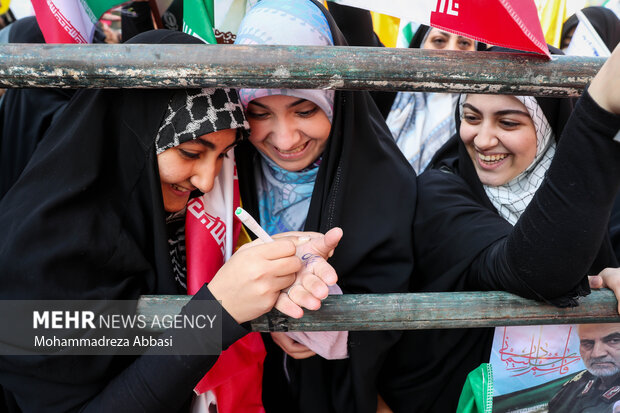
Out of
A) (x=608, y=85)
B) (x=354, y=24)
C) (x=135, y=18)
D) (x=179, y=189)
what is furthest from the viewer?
(x=354, y=24)

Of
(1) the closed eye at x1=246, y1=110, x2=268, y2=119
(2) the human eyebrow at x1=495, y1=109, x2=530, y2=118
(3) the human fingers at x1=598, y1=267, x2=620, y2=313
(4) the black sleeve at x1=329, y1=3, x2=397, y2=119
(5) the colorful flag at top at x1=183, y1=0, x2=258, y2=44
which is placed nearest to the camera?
(3) the human fingers at x1=598, y1=267, x2=620, y2=313

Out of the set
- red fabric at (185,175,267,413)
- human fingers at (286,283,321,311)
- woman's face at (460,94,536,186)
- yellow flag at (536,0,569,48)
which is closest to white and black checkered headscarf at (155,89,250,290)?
A: red fabric at (185,175,267,413)

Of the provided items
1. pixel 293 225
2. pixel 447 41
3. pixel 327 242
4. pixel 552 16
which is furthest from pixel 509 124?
pixel 552 16

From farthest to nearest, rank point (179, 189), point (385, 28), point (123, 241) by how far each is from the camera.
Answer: point (385, 28) → point (179, 189) → point (123, 241)

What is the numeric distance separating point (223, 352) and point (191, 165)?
507mm

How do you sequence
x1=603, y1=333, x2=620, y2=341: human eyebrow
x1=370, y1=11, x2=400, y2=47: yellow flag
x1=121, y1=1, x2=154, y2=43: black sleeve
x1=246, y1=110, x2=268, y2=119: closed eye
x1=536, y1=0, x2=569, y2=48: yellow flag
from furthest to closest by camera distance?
x1=536, y1=0, x2=569, y2=48: yellow flag < x1=370, y1=11, x2=400, y2=47: yellow flag < x1=121, y1=1, x2=154, y2=43: black sleeve < x1=246, y1=110, x2=268, y2=119: closed eye < x1=603, y1=333, x2=620, y2=341: human eyebrow

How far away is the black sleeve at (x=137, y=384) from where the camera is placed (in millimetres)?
1043

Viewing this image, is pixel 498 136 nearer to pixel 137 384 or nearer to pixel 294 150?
pixel 294 150

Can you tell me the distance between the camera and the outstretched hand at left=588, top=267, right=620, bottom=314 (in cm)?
112

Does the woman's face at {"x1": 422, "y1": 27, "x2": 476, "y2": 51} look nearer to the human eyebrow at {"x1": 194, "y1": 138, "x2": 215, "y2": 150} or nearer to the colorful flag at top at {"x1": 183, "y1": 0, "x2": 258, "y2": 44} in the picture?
the colorful flag at top at {"x1": 183, "y1": 0, "x2": 258, "y2": 44}

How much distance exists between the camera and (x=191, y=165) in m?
1.33

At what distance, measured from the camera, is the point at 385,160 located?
4.93 feet

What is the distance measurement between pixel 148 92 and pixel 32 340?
2.07 feet

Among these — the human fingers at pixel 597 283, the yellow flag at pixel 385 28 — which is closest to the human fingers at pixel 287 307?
the human fingers at pixel 597 283
